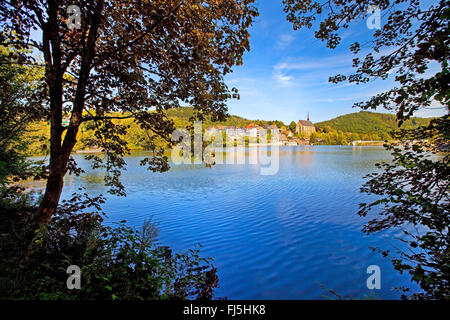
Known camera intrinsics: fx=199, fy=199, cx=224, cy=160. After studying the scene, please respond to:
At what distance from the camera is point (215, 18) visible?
13.6 feet

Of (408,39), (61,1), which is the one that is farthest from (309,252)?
(61,1)

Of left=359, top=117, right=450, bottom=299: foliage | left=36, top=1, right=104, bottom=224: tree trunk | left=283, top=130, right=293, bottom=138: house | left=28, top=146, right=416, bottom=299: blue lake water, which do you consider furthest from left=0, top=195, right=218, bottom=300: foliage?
left=283, top=130, right=293, bottom=138: house

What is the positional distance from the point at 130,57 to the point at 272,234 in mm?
8372

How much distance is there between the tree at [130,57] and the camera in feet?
12.5

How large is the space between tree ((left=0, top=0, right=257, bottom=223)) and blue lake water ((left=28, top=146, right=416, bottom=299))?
14.3ft

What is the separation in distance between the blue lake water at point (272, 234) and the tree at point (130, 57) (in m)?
4.37

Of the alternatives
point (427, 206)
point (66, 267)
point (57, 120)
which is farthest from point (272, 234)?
point (57, 120)

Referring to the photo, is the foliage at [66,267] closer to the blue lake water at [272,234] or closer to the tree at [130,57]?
the tree at [130,57]

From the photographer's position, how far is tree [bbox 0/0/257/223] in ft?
12.5

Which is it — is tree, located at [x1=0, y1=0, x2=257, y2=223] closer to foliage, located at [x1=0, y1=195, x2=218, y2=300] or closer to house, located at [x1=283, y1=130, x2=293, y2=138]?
foliage, located at [x1=0, y1=195, x2=218, y2=300]

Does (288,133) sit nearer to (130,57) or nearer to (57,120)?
(130,57)

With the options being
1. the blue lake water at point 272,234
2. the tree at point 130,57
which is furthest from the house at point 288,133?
the tree at point 130,57

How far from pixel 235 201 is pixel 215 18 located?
11247mm
